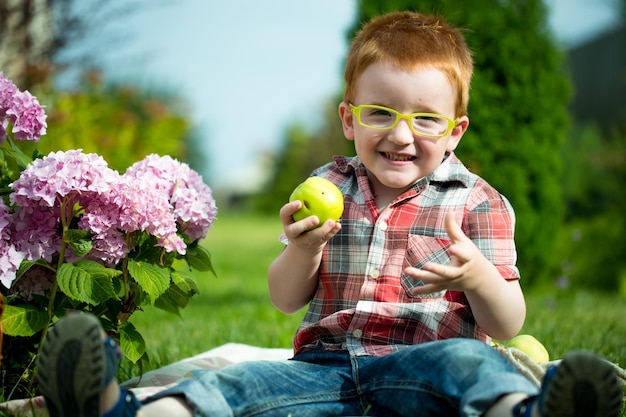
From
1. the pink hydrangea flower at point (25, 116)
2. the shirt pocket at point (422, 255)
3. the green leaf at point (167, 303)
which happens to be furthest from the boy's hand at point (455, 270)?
the pink hydrangea flower at point (25, 116)

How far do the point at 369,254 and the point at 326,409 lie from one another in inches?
20.5

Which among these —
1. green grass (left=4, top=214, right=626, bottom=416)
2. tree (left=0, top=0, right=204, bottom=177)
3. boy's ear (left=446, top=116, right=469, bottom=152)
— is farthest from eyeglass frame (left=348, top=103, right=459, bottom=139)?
tree (left=0, top=0, right=204, bottom=177)

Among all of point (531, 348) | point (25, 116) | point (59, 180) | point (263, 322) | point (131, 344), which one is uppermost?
point (25, 116)

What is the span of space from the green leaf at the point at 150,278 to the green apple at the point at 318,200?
551 millimetres

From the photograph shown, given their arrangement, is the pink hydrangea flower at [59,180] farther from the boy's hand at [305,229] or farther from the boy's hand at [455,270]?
the boy's hand at [455,270]

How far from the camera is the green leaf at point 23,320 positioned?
2322mm

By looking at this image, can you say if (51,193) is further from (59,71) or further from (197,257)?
(59,71)

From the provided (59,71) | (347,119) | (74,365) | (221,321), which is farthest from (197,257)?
(59,71)

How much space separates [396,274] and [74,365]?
3.47ft

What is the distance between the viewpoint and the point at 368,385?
2.16 metres

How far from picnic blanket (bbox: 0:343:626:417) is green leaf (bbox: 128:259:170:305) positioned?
0.29 meters

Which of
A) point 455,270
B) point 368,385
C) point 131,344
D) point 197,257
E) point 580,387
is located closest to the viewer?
point 580,387

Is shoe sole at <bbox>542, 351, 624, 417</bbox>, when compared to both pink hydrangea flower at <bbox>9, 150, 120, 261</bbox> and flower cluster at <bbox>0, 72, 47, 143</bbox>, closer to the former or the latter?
pink hydrangea flower at <bbox>9, 150, 120, 261</bbox>

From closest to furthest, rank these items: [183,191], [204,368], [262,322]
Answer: [183,191] → [204,368] → [262,322]
